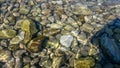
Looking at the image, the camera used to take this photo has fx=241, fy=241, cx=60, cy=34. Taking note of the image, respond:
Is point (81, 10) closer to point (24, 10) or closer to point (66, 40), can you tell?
point (66, 40)

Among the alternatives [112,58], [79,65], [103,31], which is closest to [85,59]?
[79,65]

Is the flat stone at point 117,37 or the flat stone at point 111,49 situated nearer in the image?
the flat stone at point 111,49

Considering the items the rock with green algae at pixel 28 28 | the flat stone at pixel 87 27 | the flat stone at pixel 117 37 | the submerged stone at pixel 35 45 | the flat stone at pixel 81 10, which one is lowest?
the flat stone at pixel 117 37

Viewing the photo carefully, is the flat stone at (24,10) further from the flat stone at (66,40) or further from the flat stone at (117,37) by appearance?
the flat stone at (117,37)

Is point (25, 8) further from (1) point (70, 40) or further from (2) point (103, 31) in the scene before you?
(2) point (103, 31)

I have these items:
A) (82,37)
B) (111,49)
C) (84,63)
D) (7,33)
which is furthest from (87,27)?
(7,33)

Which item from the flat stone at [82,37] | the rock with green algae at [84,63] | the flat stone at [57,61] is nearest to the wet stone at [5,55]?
the flat stone at [57,61]

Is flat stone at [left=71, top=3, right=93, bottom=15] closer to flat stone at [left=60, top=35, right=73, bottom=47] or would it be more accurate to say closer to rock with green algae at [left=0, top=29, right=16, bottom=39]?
flat stone at [left=60, top=35, right=73, bottom=47]
